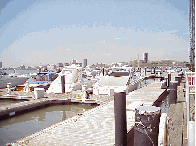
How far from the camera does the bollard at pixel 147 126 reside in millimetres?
4422

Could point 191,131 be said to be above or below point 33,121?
above

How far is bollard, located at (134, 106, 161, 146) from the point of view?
4422mm

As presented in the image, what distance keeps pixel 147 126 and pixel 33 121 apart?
895cm

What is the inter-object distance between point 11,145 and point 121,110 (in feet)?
12.1

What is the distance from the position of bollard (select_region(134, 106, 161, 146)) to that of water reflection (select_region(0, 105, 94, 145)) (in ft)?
20.4

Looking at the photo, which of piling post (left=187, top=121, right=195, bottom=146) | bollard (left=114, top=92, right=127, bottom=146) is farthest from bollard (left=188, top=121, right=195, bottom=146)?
bollard (left=114, top=92, right=127, bottom=146)

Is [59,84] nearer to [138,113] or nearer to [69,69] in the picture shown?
[69,69]

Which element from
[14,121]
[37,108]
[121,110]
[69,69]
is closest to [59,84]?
[69,69]

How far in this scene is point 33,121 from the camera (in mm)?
11812

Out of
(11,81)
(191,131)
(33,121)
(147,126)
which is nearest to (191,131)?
(191,131)

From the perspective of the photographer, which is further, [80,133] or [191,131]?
[80,133]

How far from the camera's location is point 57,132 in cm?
739

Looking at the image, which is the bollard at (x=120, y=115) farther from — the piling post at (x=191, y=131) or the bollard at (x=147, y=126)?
the piling post at (x=191, y=131)

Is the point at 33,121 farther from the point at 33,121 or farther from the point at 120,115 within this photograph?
the point at 120,115
